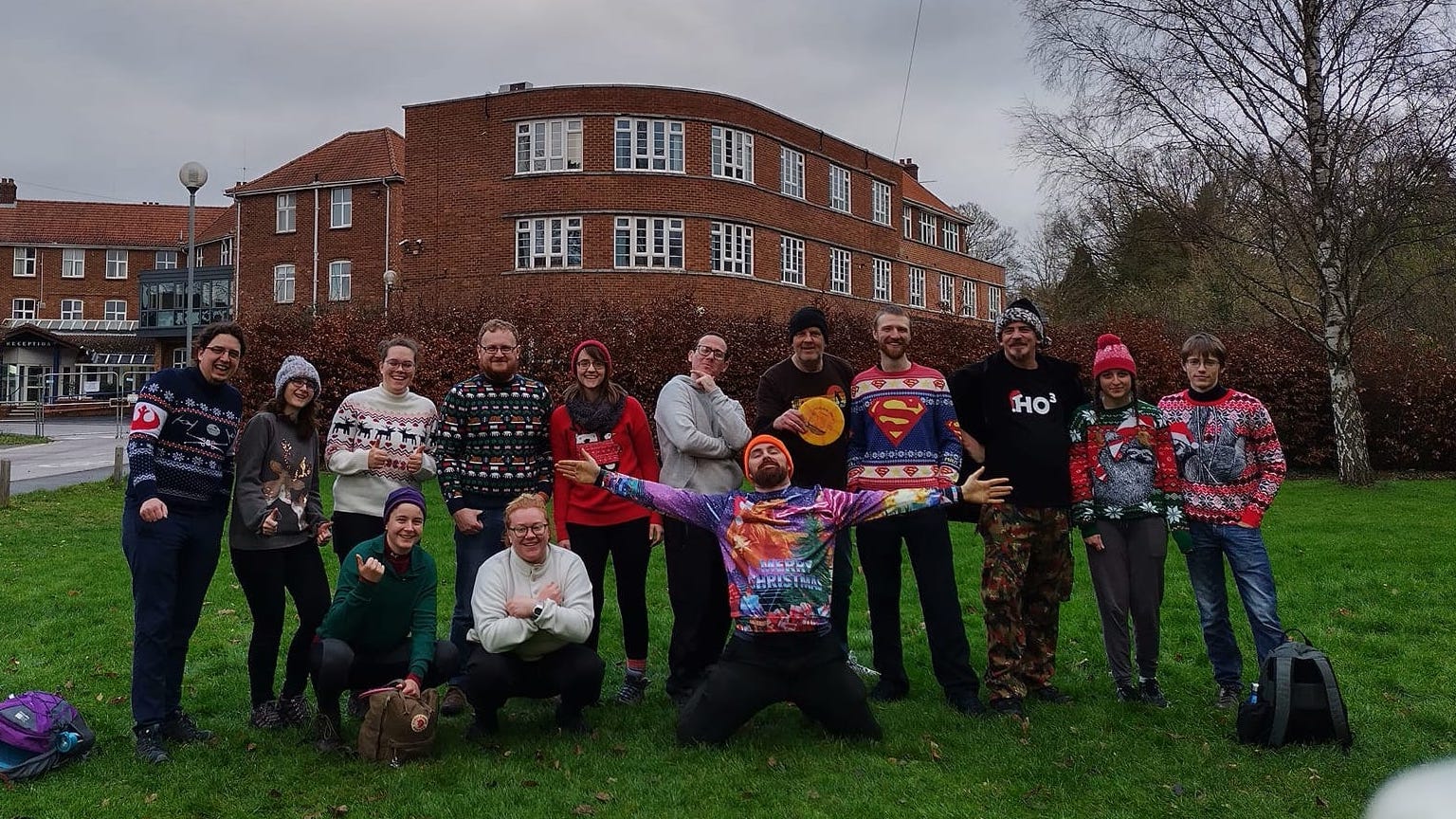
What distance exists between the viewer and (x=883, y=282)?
133ft

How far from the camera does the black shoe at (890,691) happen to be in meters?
5.94

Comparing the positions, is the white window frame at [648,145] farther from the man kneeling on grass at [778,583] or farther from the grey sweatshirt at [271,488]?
the man kneeling on grass at [778,583]

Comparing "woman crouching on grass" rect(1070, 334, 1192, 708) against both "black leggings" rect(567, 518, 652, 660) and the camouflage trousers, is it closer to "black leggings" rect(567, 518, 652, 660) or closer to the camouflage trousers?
the camouflage trousers

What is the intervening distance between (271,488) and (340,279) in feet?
128

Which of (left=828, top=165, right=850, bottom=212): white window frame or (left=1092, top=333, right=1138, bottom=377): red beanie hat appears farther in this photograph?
(left=828, top=165, right=850, bottom=212): white window frame

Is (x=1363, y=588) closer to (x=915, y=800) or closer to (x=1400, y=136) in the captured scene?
(x=915, y=800)

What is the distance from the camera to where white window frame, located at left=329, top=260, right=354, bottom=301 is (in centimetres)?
4075

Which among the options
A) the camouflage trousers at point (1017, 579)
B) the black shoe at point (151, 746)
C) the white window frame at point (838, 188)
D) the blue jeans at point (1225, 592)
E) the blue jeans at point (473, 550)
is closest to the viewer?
the black shoe at point (151, 746)

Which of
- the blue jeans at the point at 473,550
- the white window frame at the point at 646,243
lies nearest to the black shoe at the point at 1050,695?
the blue jeans at the point at 473,550

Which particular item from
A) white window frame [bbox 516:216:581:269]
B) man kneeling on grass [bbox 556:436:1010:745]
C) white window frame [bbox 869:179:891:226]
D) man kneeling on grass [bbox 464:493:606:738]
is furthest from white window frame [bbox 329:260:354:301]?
A: man kneeling on grass [bbox 556:436:1010:745]

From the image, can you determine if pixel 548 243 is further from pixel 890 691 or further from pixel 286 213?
pixel 890 691

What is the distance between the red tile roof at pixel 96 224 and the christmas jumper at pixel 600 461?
210 feet

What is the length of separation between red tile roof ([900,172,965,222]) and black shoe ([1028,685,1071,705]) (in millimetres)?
43386

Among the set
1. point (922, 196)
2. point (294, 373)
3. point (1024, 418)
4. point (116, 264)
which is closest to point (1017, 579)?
point (1024, 418)
